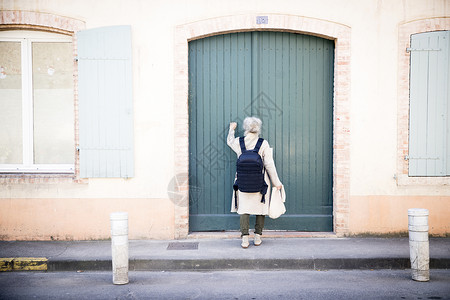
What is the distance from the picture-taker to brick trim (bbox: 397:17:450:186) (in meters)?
6.88

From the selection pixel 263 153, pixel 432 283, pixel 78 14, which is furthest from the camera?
pixel 78 14

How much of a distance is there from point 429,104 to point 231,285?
4274 millimetres

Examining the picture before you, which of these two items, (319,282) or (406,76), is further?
(406,76)

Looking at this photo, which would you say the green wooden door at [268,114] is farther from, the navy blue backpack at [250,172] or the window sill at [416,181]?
the window sill at [416,181]

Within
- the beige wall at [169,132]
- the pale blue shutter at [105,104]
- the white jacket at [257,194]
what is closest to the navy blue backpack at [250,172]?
the white jacket at [257,194]

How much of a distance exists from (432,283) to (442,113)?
2.96m

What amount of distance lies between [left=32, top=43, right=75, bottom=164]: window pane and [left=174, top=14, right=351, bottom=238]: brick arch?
1.80 m

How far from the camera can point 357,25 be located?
6.90m

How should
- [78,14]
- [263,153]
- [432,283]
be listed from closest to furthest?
[432,283] → [263,153] → [78,14]

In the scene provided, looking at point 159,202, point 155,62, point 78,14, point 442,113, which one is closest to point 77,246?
point 159,202

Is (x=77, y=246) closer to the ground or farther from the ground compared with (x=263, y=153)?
closer to the ground

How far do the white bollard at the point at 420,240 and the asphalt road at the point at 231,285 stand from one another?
0.60 feet

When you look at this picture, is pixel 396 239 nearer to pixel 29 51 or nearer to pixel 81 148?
pixel 81 148

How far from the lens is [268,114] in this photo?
719 centimetres
